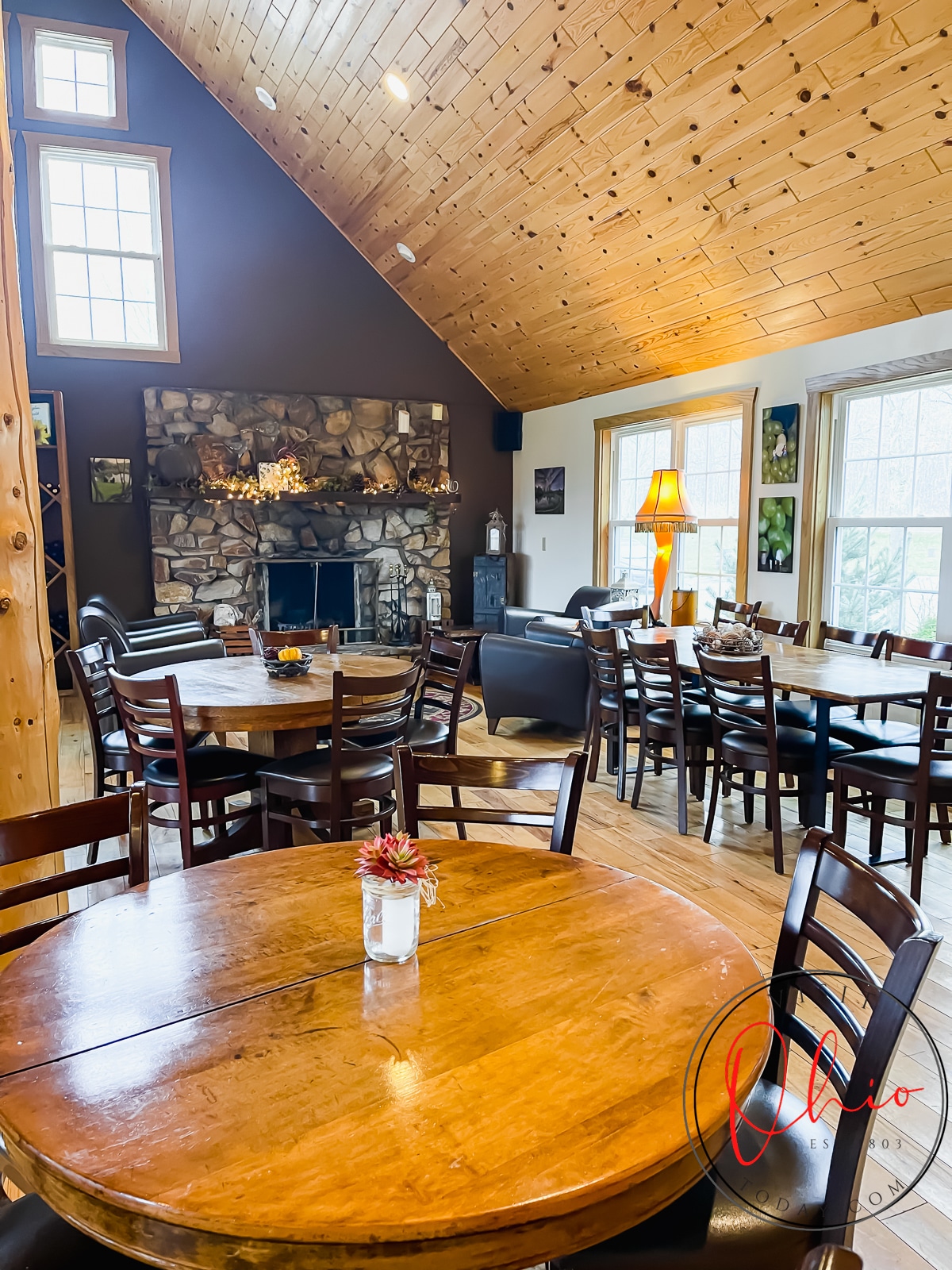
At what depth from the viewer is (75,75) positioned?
22.5 ft

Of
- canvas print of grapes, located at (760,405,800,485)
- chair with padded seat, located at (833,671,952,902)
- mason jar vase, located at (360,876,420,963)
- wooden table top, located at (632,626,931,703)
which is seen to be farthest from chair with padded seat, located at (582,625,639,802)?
mason jar vase, located at (360,876,420,963)

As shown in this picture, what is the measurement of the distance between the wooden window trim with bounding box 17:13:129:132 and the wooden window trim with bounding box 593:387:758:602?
473 cm

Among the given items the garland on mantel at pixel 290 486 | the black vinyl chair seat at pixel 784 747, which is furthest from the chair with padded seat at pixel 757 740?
the garland on mantel at pixel 290 486

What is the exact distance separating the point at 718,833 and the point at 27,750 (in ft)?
9.36

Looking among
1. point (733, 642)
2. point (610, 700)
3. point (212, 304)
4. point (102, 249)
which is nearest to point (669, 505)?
point (610, 700)

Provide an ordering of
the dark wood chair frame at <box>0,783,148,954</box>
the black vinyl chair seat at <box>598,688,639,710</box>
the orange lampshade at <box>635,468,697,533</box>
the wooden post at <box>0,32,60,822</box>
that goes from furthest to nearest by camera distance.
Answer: the orange lampshade at <box>635,468,697,533</box> → the black vinyl chair seat at <box>598,688,639,710</box> → the wooden post at <box>0,32,60,822</box> → the dark wood chair frame at <box>0,783,148,954</box>

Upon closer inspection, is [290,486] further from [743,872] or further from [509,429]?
[743,872]

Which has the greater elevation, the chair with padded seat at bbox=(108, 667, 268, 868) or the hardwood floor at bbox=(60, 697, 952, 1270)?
the chair with padded seat at bbox=(108, 667, 268, 868)

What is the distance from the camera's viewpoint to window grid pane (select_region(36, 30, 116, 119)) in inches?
266

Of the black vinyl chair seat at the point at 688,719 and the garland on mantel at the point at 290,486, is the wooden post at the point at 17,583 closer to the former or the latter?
the black vinyl chair seat at the point at 688,719

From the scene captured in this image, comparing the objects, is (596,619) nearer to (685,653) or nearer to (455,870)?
(685,653)

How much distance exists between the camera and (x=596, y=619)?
560cm

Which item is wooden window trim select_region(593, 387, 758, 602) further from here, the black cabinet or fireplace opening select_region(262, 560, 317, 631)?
fireplace opening select_region(262, 560, 317, 631)

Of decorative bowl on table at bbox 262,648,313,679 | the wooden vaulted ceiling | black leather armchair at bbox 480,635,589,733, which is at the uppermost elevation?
the wooden vaulted ceiling
